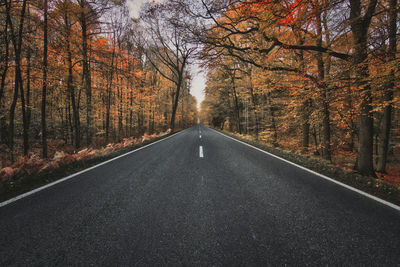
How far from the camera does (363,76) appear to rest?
4203mm

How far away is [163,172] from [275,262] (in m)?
2.96

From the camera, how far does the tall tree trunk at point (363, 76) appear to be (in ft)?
13.8

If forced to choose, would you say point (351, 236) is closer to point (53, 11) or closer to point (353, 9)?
point (353, 9)

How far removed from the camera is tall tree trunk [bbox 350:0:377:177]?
166 inches

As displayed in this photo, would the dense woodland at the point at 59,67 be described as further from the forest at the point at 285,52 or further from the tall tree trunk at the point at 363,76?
the tall tree trunk at the point at 363,76

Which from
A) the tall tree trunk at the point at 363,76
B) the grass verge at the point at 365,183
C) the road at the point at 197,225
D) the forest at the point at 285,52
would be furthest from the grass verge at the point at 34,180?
the tall tree trunk at the point at 363,76

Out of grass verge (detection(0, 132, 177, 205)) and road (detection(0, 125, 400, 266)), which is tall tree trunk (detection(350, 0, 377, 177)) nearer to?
road (detection(0, 125, 400, 266))

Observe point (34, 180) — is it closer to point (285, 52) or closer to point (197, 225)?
point (197, 225)

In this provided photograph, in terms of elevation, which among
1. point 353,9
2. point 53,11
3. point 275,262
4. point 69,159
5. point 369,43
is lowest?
point 275,262

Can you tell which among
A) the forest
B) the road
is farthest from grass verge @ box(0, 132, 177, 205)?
the forest

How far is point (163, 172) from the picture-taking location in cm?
375

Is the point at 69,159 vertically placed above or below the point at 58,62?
below

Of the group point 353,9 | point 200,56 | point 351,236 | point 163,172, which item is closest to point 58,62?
point 200,56

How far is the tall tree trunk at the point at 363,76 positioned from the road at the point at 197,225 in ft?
9.21
